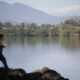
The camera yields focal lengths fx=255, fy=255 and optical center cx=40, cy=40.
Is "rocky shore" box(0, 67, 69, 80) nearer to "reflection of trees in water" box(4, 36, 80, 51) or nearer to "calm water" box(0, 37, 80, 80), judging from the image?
"calm water" box(0, 37, 80, 80)

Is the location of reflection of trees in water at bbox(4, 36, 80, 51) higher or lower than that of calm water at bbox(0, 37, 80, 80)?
lower

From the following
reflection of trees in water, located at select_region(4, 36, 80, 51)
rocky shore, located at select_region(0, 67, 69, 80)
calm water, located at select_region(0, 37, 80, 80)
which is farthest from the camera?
reflection of trees in water, located at select_region(4, 36, 80, 51)

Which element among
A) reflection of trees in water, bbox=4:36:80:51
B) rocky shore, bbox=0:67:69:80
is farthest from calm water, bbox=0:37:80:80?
rocky shore, bbox=0:67:69:80

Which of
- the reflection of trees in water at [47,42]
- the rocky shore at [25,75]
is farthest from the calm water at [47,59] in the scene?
the rocky shore at [25,75]

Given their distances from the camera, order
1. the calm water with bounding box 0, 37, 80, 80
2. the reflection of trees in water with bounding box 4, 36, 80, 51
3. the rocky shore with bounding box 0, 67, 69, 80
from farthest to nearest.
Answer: the reflection of trees in water with bounding box 4, 36, 80, 51 → the calm water with bounding box 0, 37, 80, 80 → the rocky shore with bounding box 0, 67, 69, 80

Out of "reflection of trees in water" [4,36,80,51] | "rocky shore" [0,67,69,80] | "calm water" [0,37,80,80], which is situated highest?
"rocky shore" [0,67,69,80]

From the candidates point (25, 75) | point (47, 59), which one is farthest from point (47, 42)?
point (25, 75)

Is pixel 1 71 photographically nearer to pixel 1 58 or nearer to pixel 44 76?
pixel 1 58

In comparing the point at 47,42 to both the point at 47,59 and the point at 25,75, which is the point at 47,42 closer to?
the point at 47,59

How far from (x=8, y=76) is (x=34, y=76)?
0.97 meters

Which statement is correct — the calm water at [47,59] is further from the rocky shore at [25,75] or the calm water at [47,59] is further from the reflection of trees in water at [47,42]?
the rocky shore at [25,75]

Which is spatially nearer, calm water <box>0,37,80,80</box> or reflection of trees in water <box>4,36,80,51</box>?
calm water <box>0,37,80,80</box>

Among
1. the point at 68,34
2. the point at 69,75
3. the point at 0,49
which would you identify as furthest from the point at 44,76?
the point at 68,34

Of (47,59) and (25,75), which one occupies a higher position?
(25,75)
